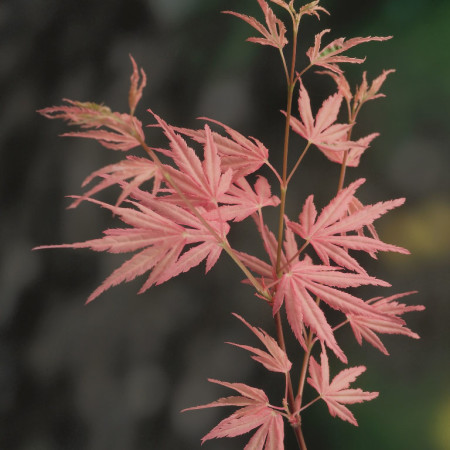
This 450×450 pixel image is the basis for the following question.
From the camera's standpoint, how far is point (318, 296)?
470 mm

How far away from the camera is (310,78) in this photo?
3.10 feet

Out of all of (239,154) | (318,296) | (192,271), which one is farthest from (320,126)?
(192,271)

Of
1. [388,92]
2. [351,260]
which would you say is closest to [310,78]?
[388,92]

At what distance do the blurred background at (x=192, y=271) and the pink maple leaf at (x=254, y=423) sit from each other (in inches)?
16.1

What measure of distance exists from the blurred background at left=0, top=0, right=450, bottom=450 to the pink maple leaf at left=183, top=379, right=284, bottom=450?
41cm

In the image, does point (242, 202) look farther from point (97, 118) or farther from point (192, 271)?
point (192, 271)

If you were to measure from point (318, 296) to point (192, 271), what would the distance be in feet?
1.76

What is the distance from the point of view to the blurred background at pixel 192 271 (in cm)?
89

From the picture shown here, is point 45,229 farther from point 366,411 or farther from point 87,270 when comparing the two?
point 366,411

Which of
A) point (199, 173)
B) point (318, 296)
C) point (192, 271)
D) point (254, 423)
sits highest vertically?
point (199, 173)

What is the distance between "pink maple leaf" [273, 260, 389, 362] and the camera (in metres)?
0.45

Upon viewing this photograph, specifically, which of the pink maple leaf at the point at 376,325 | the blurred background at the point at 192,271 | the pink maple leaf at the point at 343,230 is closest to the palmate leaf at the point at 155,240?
the pink maple leaf at the point at 343,230

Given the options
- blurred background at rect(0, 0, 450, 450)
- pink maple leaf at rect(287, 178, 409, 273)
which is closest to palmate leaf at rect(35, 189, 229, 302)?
pink maple leaf at rect(287, 178, 409, 273)

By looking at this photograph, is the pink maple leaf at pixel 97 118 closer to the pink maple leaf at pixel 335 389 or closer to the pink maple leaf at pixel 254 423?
the pink maple leaf at pixel 254 423
